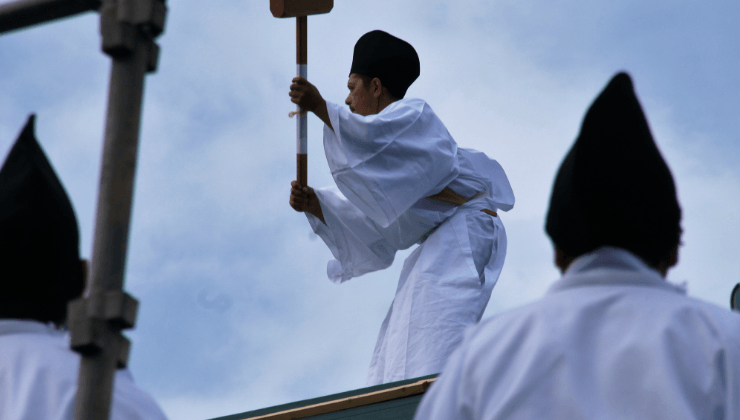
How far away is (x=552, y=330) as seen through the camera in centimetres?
173

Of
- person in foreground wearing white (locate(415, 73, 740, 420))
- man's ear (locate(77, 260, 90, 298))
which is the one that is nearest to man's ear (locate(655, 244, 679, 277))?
person in foreground wearing white (locate(415, 73, 740, 420))

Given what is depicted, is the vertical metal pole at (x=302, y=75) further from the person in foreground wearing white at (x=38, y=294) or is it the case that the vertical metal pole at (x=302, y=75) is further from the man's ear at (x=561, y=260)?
the man's ear at (x=561, y=260)

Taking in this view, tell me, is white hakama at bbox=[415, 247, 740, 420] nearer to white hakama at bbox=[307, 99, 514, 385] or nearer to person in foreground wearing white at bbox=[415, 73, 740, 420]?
person in foreground wearing white at bbox=[415, 73, 740, 420]

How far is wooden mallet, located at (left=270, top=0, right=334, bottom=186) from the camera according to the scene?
4.98 metres

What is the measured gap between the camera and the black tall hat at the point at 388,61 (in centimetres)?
541

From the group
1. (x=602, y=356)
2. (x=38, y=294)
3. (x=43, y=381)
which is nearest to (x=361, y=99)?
(x=38, y=294)

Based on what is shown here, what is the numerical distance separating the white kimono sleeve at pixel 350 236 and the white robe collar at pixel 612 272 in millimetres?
3450

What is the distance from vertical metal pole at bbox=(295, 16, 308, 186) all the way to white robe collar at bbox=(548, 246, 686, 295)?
3202mm

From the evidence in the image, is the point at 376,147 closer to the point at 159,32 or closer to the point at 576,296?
the point at 159,32

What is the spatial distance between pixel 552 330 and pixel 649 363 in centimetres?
19

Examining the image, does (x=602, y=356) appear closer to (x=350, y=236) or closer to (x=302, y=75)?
(x=302, y=75)

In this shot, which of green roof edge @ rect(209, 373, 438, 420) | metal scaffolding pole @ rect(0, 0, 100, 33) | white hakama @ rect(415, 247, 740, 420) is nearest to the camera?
white hakama @ rect(415, 247, 740, 420)

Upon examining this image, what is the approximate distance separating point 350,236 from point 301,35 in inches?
47.5

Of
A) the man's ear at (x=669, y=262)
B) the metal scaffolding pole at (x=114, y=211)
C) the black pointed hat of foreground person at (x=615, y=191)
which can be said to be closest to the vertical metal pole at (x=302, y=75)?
the metal scaffolding pole at (x=114, y=211)
